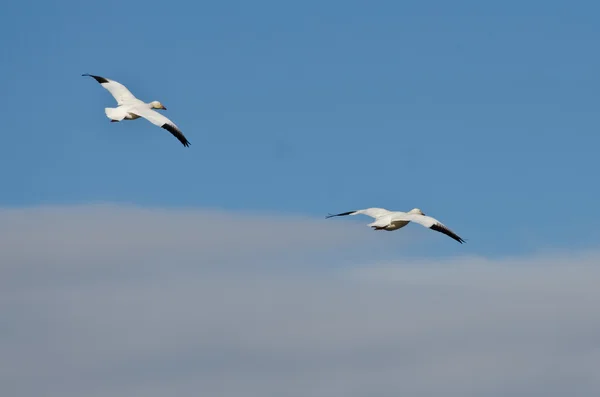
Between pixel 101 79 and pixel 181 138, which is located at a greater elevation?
pixel 101 79

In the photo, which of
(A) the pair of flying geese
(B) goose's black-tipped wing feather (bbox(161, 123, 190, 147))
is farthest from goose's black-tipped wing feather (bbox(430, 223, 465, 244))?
(B) goose's black-tipped wing feather (bbox(161, 123, 190, 147))

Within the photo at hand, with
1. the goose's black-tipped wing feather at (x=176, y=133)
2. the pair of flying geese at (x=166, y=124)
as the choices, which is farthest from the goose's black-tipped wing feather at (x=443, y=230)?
the goose's black-tipped wing feather at (x=176, y=133)

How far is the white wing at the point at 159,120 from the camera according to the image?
57084 millimetres

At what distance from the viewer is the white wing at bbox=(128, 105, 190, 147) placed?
57.1 metres

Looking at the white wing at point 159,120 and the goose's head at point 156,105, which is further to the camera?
the goose's head at point 156,105

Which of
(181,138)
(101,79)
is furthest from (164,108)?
(181,138)

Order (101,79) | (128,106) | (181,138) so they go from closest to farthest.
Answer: (181,138)
(128,106)
(101,79)

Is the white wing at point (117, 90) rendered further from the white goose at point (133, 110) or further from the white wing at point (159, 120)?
the white wing at point (159, 120)

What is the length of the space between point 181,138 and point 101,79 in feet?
35.2

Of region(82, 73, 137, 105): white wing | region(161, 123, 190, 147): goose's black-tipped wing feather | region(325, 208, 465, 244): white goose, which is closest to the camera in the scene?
region(161, 123, 190, 147): goose's black-tipped wing feather

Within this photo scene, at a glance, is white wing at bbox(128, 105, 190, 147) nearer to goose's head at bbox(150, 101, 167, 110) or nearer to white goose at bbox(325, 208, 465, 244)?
goose's head at bbox(150, 101, 167, 110)

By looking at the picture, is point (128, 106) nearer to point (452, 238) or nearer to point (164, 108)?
point (164, 108)

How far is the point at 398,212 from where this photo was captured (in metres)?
62.7

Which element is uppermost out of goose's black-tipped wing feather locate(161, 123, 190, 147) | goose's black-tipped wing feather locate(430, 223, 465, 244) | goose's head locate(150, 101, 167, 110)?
goose's head locate(150, 101, 167, 110)
